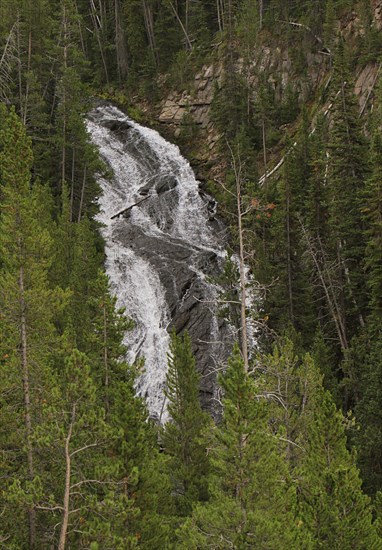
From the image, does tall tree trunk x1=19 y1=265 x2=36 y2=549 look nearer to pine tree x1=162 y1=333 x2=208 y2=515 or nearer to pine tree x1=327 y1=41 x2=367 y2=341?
pine tree x1=162 y1=333 x2=208 y2=515

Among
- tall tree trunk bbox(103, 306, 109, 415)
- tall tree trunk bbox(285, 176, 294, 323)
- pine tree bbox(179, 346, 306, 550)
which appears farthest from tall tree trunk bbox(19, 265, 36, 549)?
tall tree trunk bbox(285, 176, 294, 323)

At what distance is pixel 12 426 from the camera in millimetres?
12984

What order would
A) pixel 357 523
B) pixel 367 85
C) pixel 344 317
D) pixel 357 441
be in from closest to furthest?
1. pixel 357 523
2. pixel 357 441
3. pixel 344 317
4. pixel 367 85

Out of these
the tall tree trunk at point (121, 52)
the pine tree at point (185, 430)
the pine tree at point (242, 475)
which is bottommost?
the pine tree at point (185, 430)

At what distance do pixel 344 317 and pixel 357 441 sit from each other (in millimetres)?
8886

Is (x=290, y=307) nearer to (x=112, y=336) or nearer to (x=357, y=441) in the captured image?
(x=357, y=441)

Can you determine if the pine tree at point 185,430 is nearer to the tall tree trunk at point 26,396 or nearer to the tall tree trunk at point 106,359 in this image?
the tall tree trunk at point 106,359

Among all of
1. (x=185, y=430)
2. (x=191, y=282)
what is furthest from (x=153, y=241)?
(x=185, y=430)

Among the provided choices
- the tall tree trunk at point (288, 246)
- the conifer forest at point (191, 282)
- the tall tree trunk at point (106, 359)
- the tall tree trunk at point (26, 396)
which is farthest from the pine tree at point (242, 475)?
the tall tree trunk at point (288, 246)

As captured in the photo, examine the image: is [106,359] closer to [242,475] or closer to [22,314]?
[22,314]

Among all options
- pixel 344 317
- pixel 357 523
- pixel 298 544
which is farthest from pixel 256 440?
pixel 344 317

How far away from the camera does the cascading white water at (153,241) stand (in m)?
29.2

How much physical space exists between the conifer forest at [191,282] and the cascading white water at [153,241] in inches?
6.9

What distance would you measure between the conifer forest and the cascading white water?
0.57 ft
